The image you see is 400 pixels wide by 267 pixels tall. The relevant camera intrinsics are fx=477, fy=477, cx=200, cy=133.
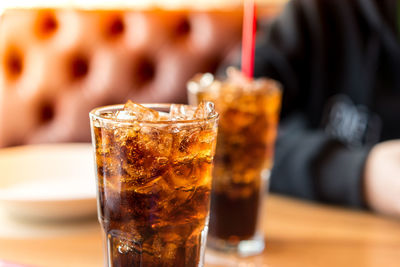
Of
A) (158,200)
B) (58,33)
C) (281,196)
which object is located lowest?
(281,196)

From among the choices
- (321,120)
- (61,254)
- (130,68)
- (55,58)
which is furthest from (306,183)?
(55,58)

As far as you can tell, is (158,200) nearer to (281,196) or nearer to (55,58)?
(281,196)

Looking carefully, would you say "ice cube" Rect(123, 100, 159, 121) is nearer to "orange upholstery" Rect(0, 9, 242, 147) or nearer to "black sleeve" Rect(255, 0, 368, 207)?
"black sleeve" Rect(255, 0, 368, 207)

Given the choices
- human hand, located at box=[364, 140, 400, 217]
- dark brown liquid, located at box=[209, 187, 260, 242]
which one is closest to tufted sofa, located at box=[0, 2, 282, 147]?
human hand, located at box=[364, 140, 400, 217]

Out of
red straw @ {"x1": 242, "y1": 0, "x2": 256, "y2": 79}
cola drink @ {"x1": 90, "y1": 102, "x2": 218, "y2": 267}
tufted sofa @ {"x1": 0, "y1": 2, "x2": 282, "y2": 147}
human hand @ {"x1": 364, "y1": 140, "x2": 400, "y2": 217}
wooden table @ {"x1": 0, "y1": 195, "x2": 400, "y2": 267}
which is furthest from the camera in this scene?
tufted sofa @ {"x1": 0, "y1": 2, "x2": 282, "y2": 147}

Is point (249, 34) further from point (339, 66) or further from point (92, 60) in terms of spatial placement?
point (92, 60)

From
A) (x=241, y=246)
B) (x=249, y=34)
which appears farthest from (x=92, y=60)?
(x=241, y=246)
